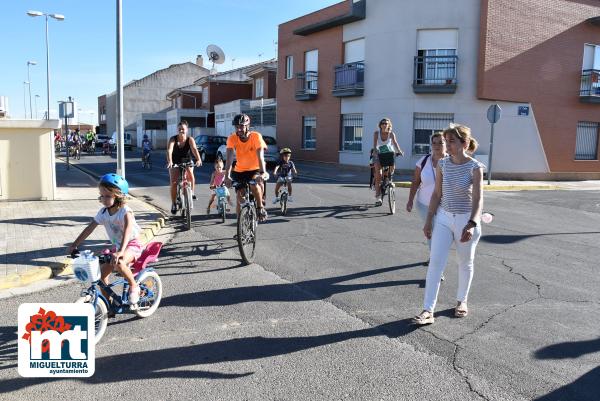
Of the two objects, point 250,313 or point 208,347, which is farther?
point 250,313

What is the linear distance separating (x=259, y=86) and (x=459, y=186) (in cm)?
3711

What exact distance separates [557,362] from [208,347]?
2.71 m

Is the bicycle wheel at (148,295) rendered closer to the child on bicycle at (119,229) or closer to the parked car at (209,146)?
the child on bicycle at (119,229)

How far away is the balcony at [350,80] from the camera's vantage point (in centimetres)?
2491

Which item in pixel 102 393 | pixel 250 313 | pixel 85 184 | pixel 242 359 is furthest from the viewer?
pixel 85 184

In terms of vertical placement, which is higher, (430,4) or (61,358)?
(430,4)

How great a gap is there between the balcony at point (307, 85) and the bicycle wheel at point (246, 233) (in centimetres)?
2198

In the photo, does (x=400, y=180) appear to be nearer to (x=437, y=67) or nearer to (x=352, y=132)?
(x=437, y=67)

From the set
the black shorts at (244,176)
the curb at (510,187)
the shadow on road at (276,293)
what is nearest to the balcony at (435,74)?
the curb at (510,187)

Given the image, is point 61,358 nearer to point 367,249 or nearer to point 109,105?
point 367,249

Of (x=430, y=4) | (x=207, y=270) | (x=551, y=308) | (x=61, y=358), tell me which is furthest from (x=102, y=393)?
(x=430, y=4)

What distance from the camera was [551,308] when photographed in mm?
5180

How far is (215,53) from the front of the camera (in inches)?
2028

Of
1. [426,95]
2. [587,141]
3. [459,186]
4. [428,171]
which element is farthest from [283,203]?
[587,141]
